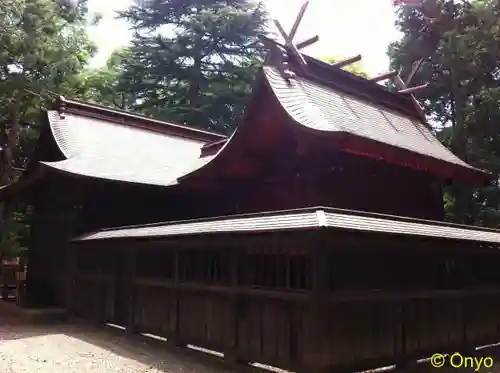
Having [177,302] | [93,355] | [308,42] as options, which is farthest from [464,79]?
[93,355]

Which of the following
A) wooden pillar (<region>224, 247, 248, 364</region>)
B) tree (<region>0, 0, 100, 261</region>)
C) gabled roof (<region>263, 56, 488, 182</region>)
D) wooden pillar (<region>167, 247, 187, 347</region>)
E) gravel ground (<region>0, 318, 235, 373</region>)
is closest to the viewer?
wooden pillar (<region>224, 247, 248, 364</region>)

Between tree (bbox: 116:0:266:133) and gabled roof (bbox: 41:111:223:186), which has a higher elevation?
tree (bbox: 116:0:266:133)

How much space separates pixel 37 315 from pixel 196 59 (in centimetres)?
1670

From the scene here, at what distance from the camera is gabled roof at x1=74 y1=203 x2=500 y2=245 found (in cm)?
491

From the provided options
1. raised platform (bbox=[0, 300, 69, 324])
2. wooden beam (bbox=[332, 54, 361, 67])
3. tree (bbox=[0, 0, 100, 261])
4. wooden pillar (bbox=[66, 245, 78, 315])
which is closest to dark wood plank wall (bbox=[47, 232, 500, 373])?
wooden pillar (bbox=[66, 245, 78, 315])

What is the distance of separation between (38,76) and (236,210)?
10870 mm

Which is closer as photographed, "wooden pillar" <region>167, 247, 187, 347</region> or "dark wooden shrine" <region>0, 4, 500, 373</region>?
"dark wooden shrine" <region>0, 4, 500, 373</region>

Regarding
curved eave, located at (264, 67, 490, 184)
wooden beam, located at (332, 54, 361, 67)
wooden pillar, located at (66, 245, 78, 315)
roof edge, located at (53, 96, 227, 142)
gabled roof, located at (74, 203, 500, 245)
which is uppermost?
wooden beam, located at (332, 54, 361, 67)

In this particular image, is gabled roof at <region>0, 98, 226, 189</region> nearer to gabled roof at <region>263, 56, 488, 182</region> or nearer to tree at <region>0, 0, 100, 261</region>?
gabled roof at <region>263, 56, 488, 182</region>

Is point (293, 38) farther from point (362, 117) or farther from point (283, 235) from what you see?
point (283, 235)

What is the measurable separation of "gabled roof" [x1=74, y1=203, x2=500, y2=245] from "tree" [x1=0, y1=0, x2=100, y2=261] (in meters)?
10.9

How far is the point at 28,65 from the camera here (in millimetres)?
16234

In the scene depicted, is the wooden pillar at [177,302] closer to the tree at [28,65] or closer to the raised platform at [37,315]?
the raised platform at [37,315]

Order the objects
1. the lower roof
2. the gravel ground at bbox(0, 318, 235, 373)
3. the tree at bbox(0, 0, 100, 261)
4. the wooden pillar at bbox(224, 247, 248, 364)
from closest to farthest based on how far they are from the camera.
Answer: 1. the lower roof
2. the wooden pillar at bbox(224, 247, 248, 364)
3. the gravel ground at bbox(0, 318, 235, 373)
4. the tree at bbox(0, 0, 100, 261)
